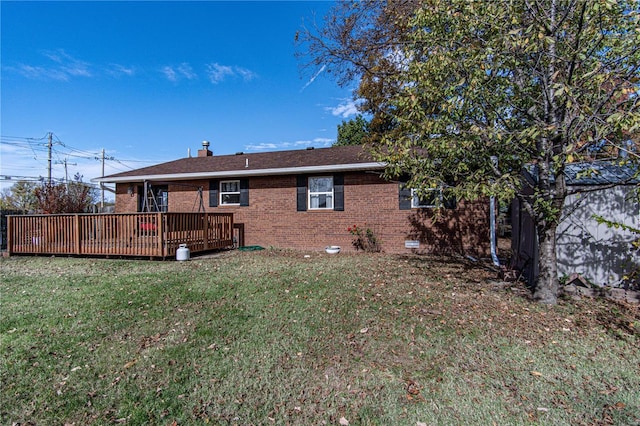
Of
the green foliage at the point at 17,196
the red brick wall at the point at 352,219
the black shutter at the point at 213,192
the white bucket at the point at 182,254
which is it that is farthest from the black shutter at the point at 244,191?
the green foliage at the point at 17,196

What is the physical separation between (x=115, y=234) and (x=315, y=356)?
27.0 ft

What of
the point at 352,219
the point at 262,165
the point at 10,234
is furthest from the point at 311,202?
the point at 10,234

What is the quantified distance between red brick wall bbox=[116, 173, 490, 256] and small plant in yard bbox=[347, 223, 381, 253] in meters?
0.14

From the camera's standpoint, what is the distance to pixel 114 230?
9.17 meters

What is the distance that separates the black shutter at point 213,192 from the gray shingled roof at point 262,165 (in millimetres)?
444

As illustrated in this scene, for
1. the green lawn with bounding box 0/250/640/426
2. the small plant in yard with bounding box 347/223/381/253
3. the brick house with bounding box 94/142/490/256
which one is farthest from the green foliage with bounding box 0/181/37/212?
the small plant in yard with bounding box 347/223/381/253

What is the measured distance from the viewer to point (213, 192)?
484 inches

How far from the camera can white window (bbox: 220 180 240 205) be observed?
12.2 meters

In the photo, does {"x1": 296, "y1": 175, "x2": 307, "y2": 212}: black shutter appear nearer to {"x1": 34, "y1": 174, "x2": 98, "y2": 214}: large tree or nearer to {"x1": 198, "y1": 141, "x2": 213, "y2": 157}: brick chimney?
{"x1": 198, "y1": 141, "x2": 213, "y2": 157}: brick chimney

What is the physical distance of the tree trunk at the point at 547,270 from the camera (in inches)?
184

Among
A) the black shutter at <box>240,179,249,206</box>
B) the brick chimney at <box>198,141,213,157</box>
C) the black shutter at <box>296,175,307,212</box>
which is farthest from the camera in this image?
the brick chimney at <box>198,141,213,157</box>

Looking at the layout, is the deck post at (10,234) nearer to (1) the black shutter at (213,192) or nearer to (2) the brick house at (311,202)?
(2) the brick house at (311,202)

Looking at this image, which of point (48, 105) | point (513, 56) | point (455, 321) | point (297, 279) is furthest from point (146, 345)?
point (48, 105)

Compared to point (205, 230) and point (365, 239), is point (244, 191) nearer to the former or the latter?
point (205, 230)
